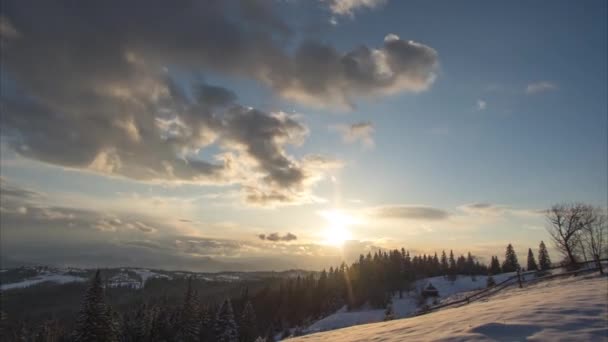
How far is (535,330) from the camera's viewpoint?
11.6m

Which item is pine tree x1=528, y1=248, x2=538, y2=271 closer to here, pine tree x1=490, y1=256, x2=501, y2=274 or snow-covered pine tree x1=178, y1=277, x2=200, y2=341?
pine tree x1=490, y1=256, x2=501, y2=274

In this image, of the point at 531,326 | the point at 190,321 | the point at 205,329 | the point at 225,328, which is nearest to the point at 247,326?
the point at 205,329

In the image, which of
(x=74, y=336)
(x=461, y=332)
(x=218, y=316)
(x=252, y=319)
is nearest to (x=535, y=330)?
(x=461, y=332)

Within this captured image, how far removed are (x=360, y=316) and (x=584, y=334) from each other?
276 ft

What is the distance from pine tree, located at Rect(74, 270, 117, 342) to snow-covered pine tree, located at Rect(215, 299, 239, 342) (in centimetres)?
2685

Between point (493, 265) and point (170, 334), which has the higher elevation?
point (493, 265)

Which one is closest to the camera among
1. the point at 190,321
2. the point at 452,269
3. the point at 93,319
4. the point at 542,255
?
the point at 93,319

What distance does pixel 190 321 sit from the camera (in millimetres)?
62938

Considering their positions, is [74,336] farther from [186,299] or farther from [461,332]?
[461,332]

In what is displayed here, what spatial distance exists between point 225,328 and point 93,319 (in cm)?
2919

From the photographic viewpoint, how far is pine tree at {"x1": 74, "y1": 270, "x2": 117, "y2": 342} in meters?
37.0

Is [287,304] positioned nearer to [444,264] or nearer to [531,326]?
[444,264]

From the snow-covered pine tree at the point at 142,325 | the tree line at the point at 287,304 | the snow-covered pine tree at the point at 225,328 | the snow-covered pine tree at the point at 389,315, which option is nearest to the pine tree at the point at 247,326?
the tree line at the point at 287,304

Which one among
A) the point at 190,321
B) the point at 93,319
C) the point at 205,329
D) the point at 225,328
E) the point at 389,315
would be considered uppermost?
the point at 389,315
